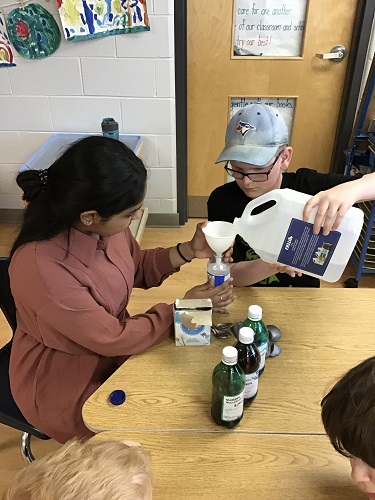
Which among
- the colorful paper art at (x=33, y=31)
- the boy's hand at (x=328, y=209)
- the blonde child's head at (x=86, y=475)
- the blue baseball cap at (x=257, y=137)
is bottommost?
the blonde child's head at (x=86, y=475)

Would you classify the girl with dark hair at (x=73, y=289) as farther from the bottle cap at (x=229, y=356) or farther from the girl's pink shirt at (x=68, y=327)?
the bottle cap at (x=229, y=356)

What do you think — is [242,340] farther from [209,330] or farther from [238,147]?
[238,147]

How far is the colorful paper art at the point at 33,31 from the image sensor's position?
243 cm

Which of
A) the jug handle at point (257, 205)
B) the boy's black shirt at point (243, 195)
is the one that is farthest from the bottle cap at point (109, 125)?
the jug handle at point (257, 205)

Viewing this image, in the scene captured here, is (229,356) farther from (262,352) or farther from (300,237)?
(300,237)

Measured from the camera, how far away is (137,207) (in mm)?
1174

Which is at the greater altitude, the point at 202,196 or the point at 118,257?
the point at 118,257

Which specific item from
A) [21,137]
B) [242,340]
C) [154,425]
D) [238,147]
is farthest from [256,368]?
[21,137]

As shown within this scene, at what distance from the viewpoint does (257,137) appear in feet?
4.25

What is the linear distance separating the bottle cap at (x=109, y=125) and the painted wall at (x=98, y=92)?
14 cm

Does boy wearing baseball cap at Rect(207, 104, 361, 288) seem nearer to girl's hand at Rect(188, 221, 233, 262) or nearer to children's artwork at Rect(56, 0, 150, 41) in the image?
girl's hand at Rect(188, 221, 233, 262)

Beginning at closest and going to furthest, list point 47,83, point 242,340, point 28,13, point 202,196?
1. point 242,340
2. point 28,13
3. point 47,83
4. point 202,196

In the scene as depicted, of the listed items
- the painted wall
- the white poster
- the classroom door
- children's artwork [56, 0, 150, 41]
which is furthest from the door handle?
children's artwork [56, 0, 150, 41]

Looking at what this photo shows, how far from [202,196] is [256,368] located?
2.30 m
